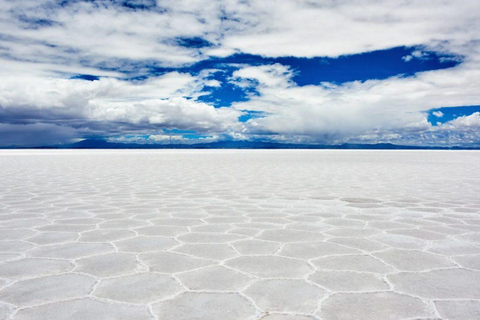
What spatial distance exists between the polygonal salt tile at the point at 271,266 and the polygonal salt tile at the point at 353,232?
1.21 m

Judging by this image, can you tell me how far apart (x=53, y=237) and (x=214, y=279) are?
7.74 feet

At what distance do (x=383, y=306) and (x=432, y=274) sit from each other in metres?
0.88

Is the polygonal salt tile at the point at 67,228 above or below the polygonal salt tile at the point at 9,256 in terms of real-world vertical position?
below

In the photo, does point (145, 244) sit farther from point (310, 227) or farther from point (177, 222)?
point (310, 227)

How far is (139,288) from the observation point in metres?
2.74

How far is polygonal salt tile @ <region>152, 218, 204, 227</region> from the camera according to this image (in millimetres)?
4977

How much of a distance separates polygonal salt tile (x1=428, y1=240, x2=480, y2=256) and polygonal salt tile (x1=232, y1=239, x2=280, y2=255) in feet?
5.30

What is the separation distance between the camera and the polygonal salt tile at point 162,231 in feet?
14.5

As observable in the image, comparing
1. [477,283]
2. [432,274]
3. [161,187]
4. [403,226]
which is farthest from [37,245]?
[161,187]

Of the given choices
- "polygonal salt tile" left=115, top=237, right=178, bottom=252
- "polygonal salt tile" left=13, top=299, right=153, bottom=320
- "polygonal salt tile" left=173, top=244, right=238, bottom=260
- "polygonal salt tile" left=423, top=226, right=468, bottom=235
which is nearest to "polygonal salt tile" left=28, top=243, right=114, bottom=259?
"polygonal salt tile" left=115, top=237, right=178, bottom=252

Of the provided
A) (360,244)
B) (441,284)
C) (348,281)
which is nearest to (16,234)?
(348,281)

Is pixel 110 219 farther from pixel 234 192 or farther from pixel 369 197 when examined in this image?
pixel 369 197

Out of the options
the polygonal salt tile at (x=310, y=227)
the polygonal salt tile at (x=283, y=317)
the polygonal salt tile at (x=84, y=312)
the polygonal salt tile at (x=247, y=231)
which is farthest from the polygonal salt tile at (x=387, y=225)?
the polygonal salt tile at (x=84, y=312)

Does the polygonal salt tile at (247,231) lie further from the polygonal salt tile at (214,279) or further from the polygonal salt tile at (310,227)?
the polygonal salt tile at (214,279)
